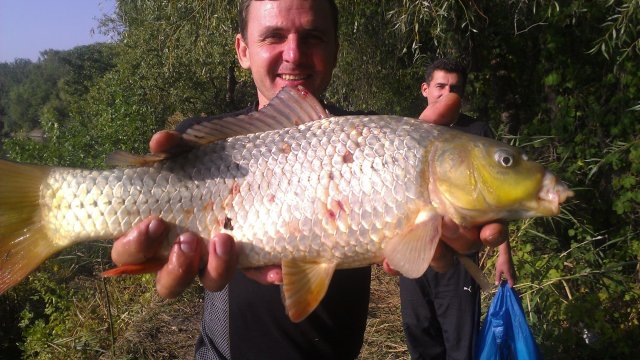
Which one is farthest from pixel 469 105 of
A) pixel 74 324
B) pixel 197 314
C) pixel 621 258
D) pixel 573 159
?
pixel 74 324

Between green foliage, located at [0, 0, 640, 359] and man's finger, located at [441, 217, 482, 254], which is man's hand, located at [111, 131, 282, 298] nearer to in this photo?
man's finger, located at [441, 217, 482, 254]

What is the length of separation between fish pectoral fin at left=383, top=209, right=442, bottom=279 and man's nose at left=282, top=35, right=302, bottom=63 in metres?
0.84

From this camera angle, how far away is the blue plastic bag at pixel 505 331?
248 centimetres

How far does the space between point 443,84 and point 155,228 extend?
9.07 feet

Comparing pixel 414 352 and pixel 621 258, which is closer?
pixel 414 352

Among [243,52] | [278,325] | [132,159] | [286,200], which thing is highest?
[243,52]

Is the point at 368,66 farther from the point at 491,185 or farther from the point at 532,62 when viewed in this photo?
the point at 491,185

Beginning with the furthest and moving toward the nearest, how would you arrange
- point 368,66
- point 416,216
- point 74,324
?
point 368,66, point 74,324, point 416,216

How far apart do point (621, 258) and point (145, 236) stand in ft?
14.0

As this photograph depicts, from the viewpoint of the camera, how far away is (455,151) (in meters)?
1.40

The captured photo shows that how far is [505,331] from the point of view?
2.59 metres

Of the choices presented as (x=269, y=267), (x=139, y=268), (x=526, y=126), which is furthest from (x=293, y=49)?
(x=526, y=126)

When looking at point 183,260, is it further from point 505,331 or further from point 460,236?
point 505,331

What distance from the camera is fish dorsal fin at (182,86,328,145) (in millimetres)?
1529
